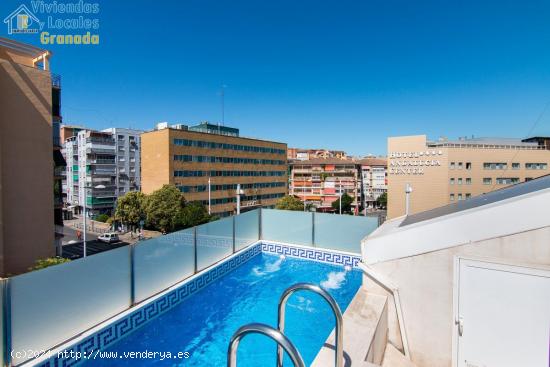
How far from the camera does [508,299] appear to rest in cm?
244

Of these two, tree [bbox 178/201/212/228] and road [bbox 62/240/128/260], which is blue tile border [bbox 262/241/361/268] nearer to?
tree [bbox 178/201/212/228]

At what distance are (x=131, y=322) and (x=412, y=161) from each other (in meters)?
47.1

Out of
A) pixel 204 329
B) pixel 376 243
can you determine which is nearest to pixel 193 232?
pixel 204 329

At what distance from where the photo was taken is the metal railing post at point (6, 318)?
9.99 feet

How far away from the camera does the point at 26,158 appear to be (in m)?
15.0

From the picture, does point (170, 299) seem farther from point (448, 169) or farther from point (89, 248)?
point (448, 169)

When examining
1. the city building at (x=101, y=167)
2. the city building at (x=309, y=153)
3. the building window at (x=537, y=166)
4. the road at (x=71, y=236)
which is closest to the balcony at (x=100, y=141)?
the city building at (x=101, y=167)

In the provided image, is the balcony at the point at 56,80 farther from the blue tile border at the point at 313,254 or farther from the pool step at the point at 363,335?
the pool step at the point at 363,335

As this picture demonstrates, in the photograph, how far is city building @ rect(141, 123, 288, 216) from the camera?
36.8m

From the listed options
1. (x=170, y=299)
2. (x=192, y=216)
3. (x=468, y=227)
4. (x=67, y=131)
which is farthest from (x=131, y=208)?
(x=67, y=131)

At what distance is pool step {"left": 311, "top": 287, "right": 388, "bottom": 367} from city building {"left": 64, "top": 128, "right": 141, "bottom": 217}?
4677 centimetres

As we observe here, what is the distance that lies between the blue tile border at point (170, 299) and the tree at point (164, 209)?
22783mm

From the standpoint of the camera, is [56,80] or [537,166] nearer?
[56,80]

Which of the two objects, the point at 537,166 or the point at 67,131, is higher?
the point at 67,131
